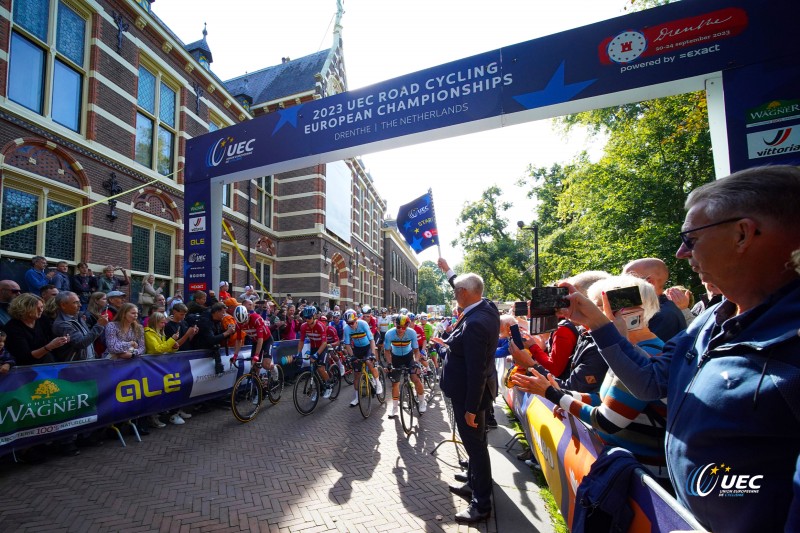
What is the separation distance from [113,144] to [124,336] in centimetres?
751

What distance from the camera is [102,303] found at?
5.58m

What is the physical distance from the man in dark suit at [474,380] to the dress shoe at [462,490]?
0.24ft

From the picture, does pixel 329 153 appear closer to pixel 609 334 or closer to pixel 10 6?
pixel 609 334

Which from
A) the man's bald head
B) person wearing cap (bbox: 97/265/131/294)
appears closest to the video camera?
the man's bald head

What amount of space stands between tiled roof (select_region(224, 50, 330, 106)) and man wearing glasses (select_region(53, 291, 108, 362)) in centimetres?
1686

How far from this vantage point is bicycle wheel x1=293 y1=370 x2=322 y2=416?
21.4 feet

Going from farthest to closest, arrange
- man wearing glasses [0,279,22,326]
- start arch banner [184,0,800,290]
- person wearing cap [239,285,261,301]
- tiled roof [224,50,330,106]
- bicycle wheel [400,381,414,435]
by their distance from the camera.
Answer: tiled roof [224,50,330,106] < person wearing cap [239,285,261,301] < bicycle wheel [400,381,414,435] < man wearing glasses [0,279,22,326] < start arch banner [184,0,800,290]

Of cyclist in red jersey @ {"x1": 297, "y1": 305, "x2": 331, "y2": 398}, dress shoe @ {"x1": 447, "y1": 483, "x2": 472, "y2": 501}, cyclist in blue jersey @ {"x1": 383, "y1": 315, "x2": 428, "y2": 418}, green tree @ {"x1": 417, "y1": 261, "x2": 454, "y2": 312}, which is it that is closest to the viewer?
dress shoe @ {"x1": 447, "y1": 483, "x2": 472, "y2": 501}

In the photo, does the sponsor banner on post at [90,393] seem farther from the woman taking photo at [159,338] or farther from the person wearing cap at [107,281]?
the person wearing cap at [107,281]

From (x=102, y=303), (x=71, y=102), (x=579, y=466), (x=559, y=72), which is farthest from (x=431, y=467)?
(x=71, y=102)

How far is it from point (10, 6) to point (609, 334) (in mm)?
12545

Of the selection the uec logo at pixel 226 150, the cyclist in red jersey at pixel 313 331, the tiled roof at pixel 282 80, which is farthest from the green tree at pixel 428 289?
the uec logo at pixel 226 150

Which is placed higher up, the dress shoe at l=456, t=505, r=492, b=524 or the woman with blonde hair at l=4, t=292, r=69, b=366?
the woman with blonde hair at l=4, t=292, r=69, b=366

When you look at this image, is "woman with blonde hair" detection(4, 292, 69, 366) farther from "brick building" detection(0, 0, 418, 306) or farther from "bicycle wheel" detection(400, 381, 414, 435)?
"bicycle wheel" detection(400, 381, 414, 435)
